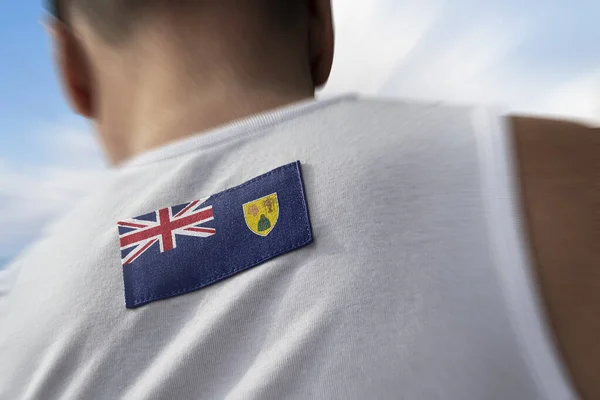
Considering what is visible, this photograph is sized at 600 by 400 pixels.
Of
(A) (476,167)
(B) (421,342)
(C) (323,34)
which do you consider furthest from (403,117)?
(C) (323,34)

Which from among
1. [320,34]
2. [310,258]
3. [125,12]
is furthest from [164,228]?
[320,34]

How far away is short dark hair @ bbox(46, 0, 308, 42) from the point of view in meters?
0.71

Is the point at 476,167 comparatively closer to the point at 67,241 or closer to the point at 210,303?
the point at 210,303

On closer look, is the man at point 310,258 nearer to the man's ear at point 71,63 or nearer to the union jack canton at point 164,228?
the union jack canton at point 164,228

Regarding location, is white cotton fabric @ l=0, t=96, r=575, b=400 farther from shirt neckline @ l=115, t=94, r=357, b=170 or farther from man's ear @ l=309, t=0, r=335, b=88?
man's ear @ l=309, t=0, r=335, b=88

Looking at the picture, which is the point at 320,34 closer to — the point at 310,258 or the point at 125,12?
the point at 125,12

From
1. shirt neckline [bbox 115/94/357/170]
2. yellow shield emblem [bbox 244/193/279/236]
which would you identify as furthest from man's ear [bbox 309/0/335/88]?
yellow shield emblem [bbox 244/193/279/236]

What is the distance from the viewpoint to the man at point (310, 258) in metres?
0.47

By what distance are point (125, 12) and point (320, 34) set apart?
293mm

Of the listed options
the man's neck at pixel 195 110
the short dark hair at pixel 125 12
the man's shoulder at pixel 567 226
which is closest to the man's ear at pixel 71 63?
the short dark hair at pixel 125 12

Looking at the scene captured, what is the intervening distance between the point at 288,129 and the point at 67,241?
0.28m

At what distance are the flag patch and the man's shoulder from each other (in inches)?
8.3

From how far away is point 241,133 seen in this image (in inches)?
23.5

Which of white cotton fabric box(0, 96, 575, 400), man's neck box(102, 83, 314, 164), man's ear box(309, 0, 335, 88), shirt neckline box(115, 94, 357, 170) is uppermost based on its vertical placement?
man's ear box(309, 0, 335, 88)
